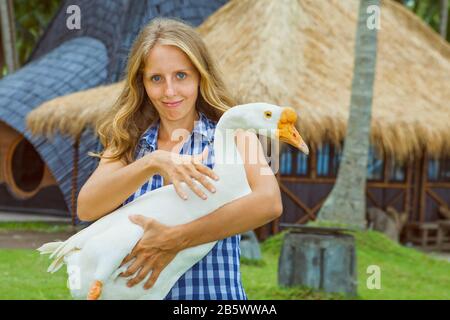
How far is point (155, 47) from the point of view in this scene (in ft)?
6.42

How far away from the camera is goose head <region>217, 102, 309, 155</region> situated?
70.4 inches

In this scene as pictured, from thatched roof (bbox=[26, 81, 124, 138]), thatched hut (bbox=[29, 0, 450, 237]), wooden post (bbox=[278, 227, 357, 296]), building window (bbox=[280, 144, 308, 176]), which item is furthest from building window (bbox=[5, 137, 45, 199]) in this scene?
wooden post (bbox=[278, 227, 357, 296])

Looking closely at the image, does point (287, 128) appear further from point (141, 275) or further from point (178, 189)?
point (141, 275)

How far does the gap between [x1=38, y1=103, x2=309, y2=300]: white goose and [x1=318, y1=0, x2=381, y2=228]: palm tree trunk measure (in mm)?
7478

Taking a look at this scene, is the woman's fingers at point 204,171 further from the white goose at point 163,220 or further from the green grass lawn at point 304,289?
the green grass lawn at point 304,289

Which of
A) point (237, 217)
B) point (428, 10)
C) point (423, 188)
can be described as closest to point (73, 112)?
point (423, 188)

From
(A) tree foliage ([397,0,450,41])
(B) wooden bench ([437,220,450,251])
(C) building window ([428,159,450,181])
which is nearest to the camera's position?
(B) wooden bench ([437,220,450,251])

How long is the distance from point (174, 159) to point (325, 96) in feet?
30.9

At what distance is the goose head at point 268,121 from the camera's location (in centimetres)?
179

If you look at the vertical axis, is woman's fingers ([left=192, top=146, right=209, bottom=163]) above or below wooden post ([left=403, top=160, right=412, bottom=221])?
above

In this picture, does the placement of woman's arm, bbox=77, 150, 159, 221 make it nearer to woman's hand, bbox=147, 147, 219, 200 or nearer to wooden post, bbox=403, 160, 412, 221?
woman's hand, bbox=147, 147, 219, 200

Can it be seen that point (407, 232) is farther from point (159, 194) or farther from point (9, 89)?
point (159, 194)

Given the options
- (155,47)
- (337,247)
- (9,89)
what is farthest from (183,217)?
(9,89)

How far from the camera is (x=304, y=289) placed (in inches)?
254
